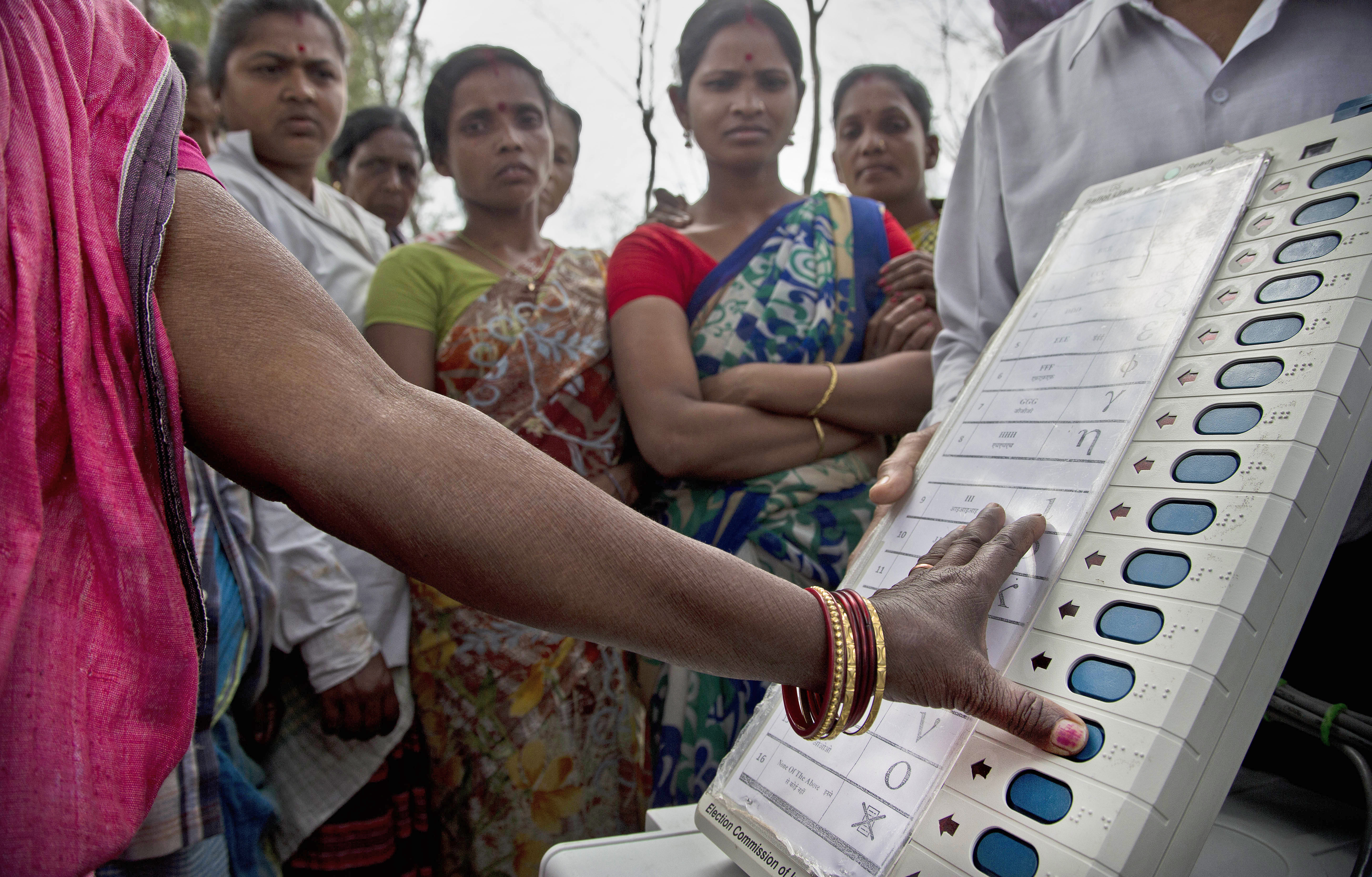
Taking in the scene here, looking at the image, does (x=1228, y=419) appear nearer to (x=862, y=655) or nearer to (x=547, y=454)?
(x=862, y=655)

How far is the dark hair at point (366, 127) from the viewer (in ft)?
8.63

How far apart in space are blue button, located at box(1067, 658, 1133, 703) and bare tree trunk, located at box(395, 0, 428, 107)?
6205mm

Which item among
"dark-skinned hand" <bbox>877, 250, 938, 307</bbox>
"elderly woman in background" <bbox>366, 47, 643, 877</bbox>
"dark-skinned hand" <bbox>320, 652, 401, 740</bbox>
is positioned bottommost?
"dark-skinned hand" <bbox>320, 652, 401, 740</bbox>

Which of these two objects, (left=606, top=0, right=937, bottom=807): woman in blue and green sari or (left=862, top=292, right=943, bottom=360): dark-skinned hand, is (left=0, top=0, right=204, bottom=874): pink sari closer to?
(left=606, top=0, right=937, bottom=807): woman in blue and green sari

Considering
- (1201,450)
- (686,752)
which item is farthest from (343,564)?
(1201,450)

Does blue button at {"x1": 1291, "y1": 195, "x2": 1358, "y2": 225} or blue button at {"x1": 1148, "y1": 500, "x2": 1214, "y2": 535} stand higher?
blue button at {"x1": 1291, "y1": 195, "x2": 1358, "y2": 225}

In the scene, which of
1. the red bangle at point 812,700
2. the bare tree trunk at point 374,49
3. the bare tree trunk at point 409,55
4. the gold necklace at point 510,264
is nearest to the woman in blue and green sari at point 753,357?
the gold necklace at point 510,264

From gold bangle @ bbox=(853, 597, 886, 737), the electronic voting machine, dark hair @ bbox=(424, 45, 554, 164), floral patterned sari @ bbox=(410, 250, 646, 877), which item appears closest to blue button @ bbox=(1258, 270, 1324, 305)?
the electronic voting machine

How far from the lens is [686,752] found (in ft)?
4.66

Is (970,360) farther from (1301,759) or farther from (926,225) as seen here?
(926,225)

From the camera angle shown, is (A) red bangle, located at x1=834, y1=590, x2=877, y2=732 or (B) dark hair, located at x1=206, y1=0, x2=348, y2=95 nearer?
(A) red bangle, located at x1=834, y1=590, x2=877, y2=732

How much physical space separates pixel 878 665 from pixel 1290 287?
1.38 feet

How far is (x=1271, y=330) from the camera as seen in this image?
2.04 ft

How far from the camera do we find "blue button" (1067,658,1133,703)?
538 mm
